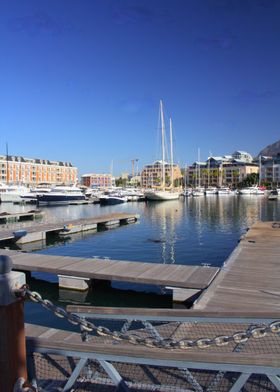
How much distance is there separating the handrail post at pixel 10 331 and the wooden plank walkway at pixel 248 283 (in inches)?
143

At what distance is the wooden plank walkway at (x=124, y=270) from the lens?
12297 millimetres

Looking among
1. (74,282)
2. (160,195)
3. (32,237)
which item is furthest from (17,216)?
(160,195)

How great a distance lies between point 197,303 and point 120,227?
27897 millimetres

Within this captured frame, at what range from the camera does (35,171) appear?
170125 mm

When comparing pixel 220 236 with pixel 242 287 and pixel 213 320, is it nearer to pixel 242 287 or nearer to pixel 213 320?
pixel 242 287

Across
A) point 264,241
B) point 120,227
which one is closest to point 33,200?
point 120,227

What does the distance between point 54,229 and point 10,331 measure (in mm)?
27517

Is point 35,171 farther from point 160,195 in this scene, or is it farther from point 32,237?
point 32,237

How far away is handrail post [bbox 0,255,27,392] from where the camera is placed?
3650mm

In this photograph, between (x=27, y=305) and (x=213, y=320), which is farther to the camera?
(x=27, y=305)

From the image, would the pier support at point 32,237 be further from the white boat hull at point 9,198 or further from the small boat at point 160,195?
the white boat hull at point 9,198

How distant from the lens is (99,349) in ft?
11.3

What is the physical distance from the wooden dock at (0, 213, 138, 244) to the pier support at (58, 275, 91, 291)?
1122 centimetres

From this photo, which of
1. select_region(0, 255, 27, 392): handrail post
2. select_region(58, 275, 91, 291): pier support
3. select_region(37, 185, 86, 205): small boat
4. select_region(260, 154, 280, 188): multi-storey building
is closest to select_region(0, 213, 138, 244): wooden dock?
select_region(58, 275, 91, 291): pier support
